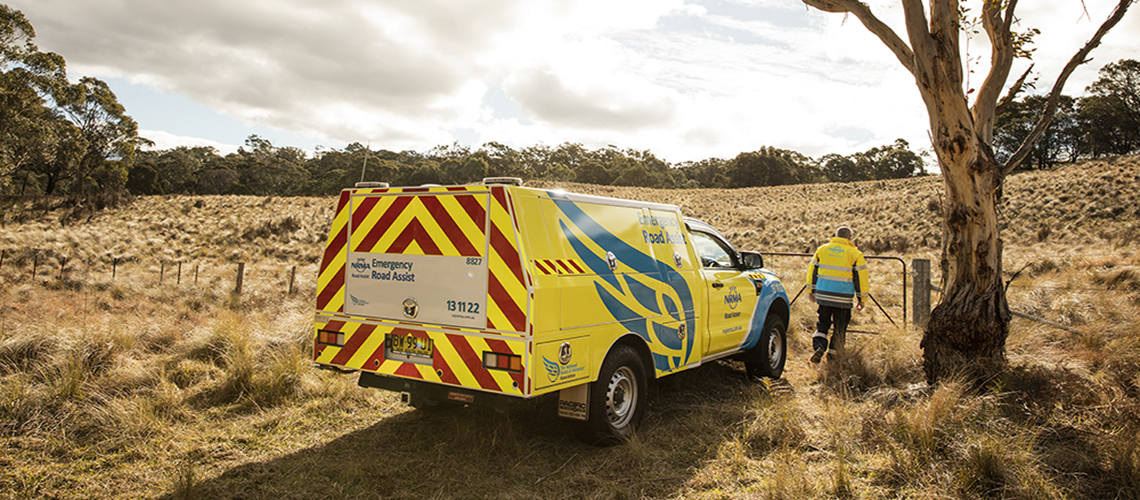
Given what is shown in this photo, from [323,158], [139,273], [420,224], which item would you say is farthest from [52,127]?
[323,158]

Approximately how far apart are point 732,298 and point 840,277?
2.10 m

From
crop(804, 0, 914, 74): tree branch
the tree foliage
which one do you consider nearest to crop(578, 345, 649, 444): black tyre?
crop(804, 0, 914, 74): tree branch

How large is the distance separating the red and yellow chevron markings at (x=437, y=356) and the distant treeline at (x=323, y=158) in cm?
153

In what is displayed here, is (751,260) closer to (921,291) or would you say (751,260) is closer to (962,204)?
(962,204)

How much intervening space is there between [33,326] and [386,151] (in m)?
77.4

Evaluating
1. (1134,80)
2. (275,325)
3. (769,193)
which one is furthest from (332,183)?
(1134,80)

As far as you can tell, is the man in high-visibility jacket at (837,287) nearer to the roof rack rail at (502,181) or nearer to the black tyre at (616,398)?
the black tyre at (616,398)

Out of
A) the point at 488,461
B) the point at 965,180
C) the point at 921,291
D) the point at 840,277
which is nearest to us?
the point at 488,461

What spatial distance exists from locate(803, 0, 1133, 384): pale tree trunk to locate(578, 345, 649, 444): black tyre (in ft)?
10.4

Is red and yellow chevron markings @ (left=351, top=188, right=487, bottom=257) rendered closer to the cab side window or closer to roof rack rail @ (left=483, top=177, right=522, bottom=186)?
roof rack rail @ (left=483, top=177, right=522, bottom=186)

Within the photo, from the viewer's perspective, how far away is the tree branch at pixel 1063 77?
615 cm

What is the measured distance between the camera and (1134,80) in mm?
48312

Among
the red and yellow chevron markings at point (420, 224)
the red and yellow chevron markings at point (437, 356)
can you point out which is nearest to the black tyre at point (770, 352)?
the red and yellow chevron markings at point (437, 356)

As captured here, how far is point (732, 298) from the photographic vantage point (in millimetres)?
6613
